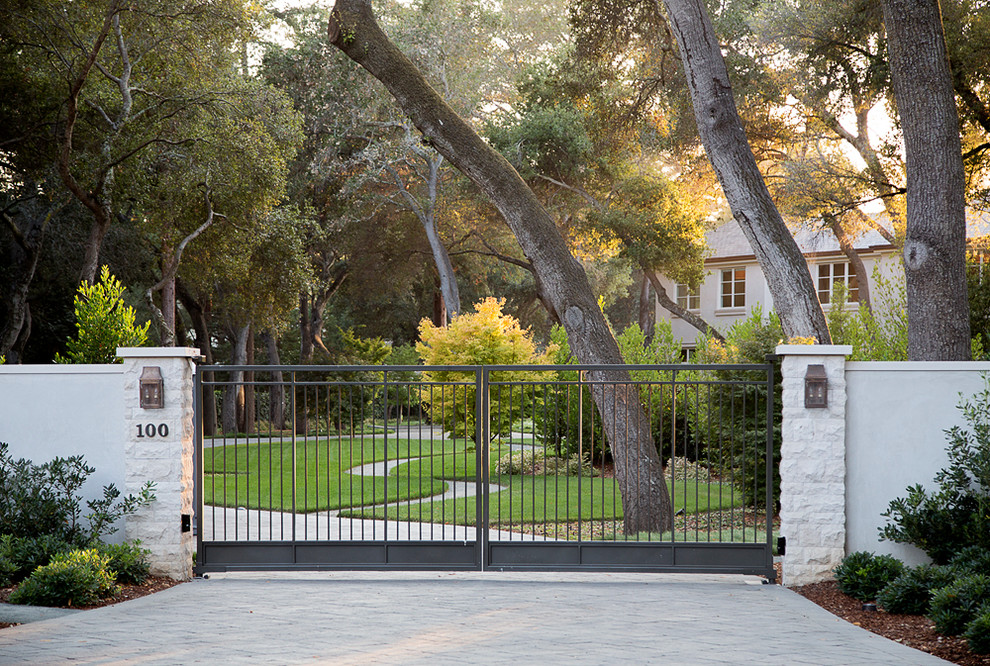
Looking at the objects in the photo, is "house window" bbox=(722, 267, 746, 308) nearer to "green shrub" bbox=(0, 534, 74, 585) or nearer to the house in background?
the house in background

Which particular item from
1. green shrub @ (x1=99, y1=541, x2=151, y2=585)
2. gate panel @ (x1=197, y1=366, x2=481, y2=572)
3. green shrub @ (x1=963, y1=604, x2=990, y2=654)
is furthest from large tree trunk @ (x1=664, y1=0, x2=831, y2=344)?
green shrub @ (x1=99, y1=541, x2=151, y2=585)

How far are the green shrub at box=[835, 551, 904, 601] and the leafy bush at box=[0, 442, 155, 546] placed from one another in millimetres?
6011

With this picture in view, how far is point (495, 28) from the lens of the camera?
2953 centimetres

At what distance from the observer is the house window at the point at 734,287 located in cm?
3300

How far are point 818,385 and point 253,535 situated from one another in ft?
21.4

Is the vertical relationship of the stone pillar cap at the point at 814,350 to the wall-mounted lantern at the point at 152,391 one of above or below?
above

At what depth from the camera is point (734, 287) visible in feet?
109

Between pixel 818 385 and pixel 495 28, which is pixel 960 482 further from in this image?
pixel 495 28

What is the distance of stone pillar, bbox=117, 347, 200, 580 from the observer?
25.4 ft

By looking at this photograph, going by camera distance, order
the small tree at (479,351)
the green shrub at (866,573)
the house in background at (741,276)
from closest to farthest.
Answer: the green shrub at (866,573) → the small tree at (479,351) → the house in background at (741,276)

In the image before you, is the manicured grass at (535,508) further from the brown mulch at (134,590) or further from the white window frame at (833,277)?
the white window frame at (833,277)

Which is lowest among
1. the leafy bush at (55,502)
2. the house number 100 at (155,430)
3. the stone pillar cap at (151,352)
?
the leafy bush at (55,502)

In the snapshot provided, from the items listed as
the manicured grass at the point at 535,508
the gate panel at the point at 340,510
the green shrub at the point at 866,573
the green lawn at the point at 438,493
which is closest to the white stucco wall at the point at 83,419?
the gate panel at the point at 340,510

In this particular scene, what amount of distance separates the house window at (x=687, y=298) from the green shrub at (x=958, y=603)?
28928 millimetres
